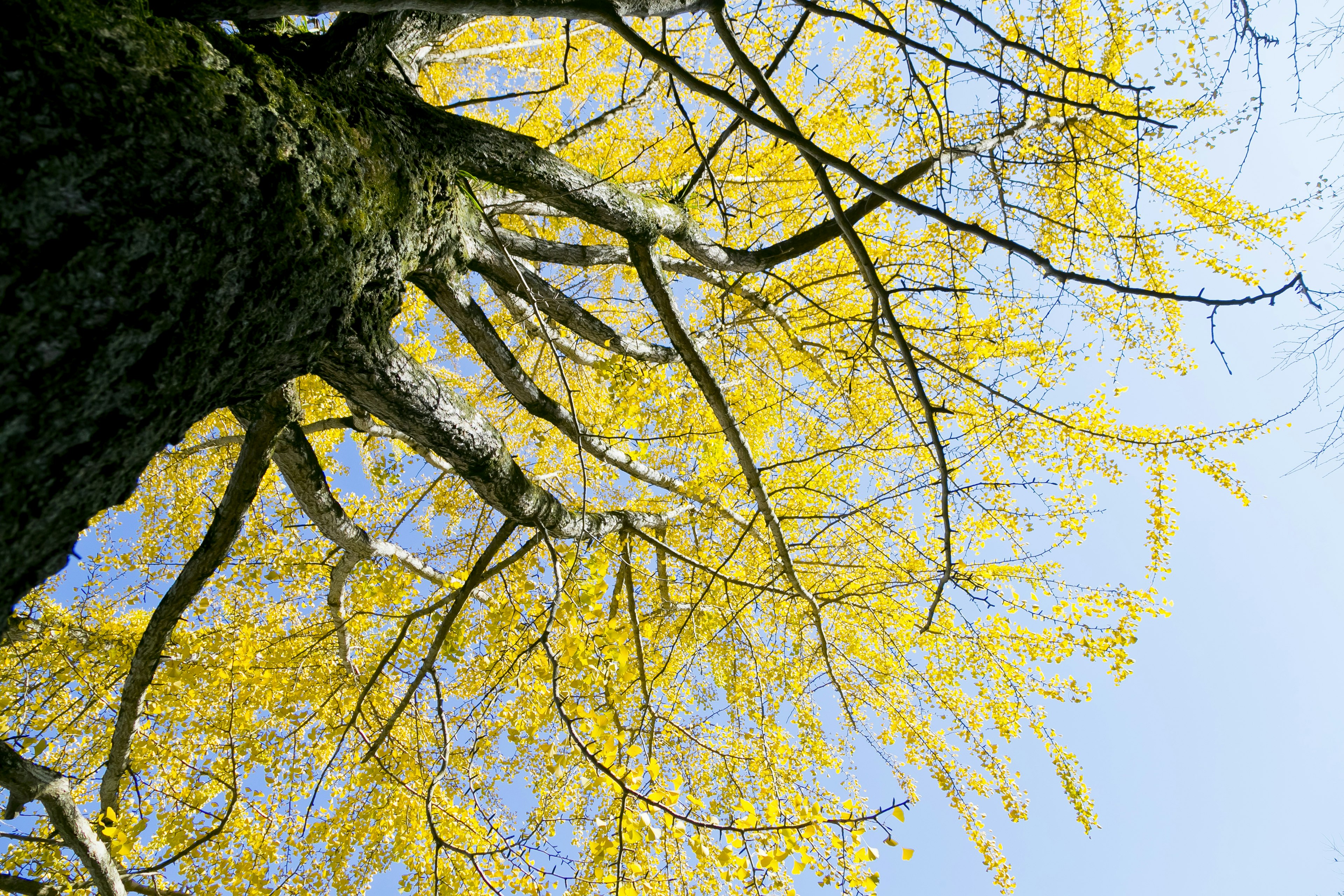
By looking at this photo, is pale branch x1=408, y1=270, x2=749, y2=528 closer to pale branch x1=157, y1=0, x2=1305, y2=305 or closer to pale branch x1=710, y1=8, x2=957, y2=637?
pale branch x1=157, y1=0, x2=1305, y2=305

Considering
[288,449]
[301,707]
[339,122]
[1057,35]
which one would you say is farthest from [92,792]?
[1057,35]

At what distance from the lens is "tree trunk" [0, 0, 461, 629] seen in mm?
754

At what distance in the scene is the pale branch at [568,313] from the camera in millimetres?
2320

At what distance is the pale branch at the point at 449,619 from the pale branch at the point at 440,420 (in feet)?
0.75

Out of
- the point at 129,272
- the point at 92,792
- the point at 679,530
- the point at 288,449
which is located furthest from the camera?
the point at 679,530

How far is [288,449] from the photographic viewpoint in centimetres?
257

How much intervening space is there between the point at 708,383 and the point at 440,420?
3.90ft

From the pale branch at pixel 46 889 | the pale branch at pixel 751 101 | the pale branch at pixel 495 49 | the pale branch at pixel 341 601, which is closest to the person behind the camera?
the pale branch at pixel 751 101

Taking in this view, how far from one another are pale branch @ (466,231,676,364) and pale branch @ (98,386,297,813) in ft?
3.07

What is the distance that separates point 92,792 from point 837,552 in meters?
6.52

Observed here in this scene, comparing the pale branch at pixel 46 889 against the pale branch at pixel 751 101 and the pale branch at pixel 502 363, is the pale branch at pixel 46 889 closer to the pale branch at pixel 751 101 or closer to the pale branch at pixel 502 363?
the pale branch at pixel 502 363

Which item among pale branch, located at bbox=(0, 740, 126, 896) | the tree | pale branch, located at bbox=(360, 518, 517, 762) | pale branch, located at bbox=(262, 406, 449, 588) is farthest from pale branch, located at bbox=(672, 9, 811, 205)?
pale branch, located at bbox=(0, 740, 126, 896)

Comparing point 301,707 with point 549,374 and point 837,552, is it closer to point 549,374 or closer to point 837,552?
point 549,374

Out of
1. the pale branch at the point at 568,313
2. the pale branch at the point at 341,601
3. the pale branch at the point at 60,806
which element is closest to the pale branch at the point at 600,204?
the pale branch at the point at 568,313
